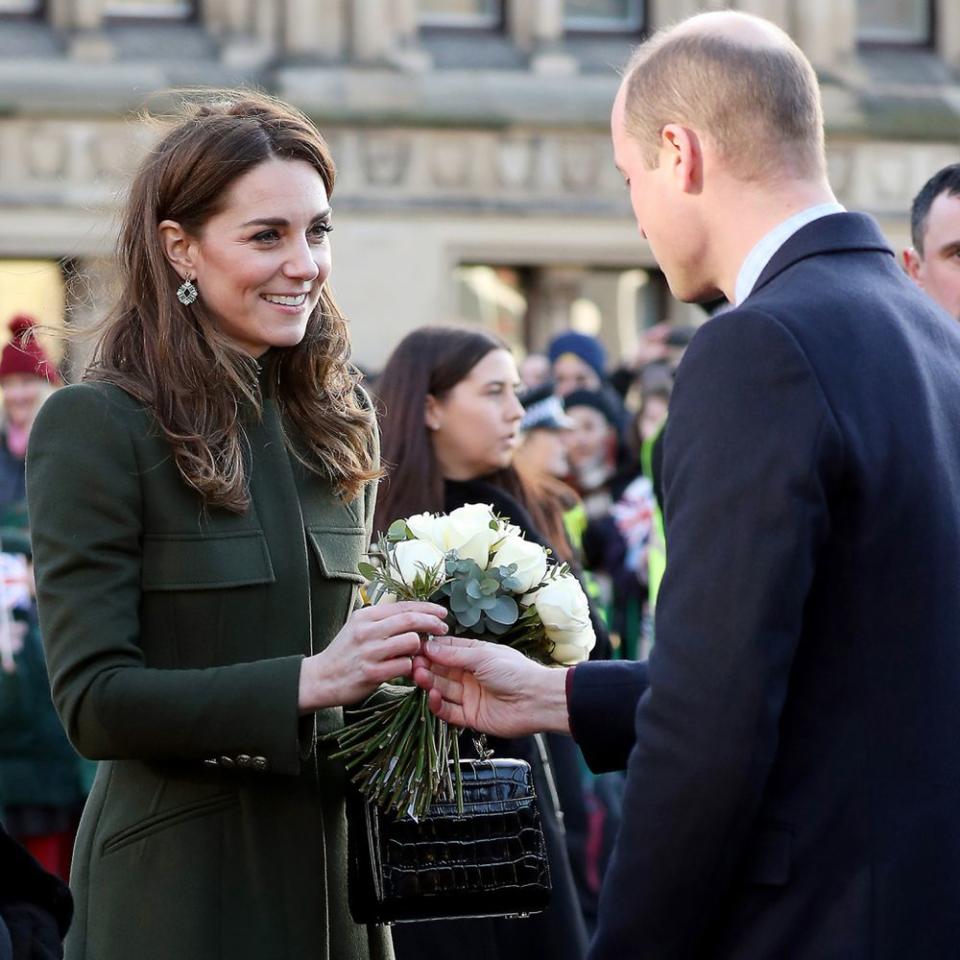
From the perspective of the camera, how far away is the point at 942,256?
198 inches

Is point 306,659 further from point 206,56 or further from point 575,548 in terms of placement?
point 206,56

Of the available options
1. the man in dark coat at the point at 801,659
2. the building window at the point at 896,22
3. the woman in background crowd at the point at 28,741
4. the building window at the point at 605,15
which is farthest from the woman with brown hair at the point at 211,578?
the building window at the point at 896,22

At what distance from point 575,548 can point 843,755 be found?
11.6ft

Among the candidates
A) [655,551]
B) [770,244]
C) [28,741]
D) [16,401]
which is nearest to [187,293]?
[770,244]

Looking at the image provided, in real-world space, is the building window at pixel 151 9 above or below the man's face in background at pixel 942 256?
above

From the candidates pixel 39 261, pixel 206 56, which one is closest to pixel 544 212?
pixel 206 56

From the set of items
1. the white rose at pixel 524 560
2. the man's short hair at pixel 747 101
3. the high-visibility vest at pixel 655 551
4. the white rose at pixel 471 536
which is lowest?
the high-visibility vest at pixel 655 551

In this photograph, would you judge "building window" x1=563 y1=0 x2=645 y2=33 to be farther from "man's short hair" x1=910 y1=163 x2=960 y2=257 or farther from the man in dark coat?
the man in dark coat

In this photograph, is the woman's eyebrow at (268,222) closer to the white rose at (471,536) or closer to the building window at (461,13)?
the white rose at (471,536)

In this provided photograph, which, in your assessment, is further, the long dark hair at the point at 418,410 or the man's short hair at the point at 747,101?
the long dark hair at the point at 418,410

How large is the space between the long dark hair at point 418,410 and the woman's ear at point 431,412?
0.04ft

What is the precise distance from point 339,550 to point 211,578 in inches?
12.3

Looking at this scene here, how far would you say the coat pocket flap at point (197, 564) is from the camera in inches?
129

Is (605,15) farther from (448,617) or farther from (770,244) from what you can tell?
(770,244)
